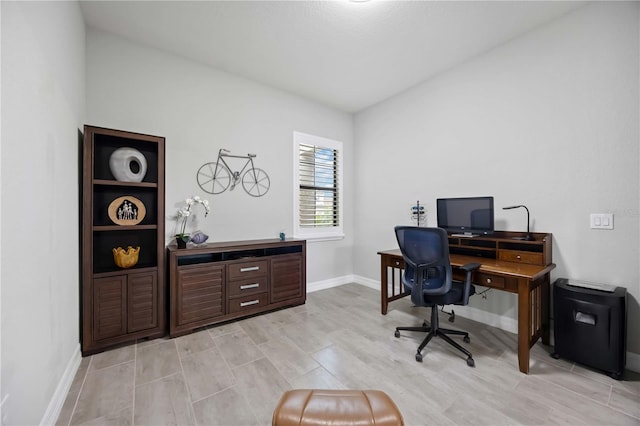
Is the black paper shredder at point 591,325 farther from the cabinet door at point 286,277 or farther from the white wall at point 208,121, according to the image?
the white wall at point 208,121

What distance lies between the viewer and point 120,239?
8.40 ft

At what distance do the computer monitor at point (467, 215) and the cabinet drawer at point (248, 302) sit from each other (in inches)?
88.0

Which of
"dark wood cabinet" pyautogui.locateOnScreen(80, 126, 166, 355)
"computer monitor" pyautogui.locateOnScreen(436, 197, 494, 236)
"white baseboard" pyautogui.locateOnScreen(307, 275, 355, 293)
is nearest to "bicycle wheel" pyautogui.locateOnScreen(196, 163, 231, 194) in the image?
"dark wood cabinet" pyautogui.locateOnScreen(80, 126, 166, 355)

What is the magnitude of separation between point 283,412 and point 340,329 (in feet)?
5.58

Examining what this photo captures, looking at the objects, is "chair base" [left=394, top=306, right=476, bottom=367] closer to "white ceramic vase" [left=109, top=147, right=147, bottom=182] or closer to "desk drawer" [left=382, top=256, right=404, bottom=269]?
"desk drawer" [left=382, top=256, right=404, bottom=269]

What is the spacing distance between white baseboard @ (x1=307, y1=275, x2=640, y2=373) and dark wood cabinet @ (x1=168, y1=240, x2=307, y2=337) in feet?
2.54

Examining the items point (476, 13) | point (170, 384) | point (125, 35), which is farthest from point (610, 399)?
point (125, 35)

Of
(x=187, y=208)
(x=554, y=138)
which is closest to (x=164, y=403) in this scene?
(x=187, y=208)

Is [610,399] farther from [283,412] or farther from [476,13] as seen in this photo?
[476,13]

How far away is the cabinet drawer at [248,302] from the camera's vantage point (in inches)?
110

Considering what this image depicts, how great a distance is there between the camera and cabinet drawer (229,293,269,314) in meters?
2.80

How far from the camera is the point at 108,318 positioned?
221cm

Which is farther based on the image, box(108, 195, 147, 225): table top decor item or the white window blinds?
the white window blinds

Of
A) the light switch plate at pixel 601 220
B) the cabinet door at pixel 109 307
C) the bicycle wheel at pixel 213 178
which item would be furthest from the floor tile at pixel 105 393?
the light switch plate at pixel 601 220
